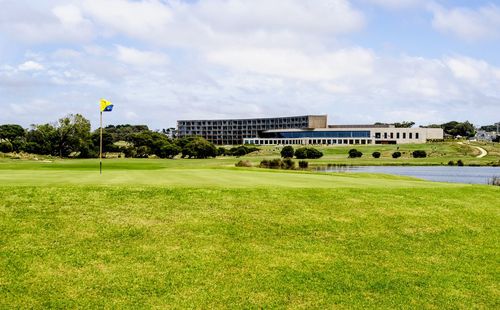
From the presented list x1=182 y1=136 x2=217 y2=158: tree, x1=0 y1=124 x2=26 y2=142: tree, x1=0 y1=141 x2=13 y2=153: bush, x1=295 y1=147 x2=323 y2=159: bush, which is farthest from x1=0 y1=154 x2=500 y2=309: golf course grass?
x1=0 y1=124 x2=26 y2=142: tree

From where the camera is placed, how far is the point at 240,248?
47.6ft

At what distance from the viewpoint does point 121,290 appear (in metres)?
11.9

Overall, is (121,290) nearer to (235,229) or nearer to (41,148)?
(235,229)

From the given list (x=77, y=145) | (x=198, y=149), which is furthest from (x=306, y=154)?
(x=77, y=145)

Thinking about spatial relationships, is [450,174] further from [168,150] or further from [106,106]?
[168,150]

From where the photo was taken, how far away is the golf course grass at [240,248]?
11.8 metres

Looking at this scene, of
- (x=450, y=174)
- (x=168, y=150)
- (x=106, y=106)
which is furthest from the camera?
(x=168, y=150)

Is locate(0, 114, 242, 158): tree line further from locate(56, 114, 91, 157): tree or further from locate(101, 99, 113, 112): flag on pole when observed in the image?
locate(101, 99, 113, 112): flag on pole

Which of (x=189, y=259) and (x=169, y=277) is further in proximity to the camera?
(x=189, y=259)

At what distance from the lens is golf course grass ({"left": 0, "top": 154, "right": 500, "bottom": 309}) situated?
11.8 meters

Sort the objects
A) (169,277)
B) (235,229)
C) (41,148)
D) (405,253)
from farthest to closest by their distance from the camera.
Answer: (41,148) < (235,229) < (405,253) < (169,277)

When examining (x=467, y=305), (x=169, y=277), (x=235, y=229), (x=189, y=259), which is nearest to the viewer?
A: (x=467, y=305)

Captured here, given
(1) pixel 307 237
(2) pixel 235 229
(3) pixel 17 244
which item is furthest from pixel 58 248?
(1) pixel 307 237

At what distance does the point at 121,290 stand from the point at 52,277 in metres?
1.88
